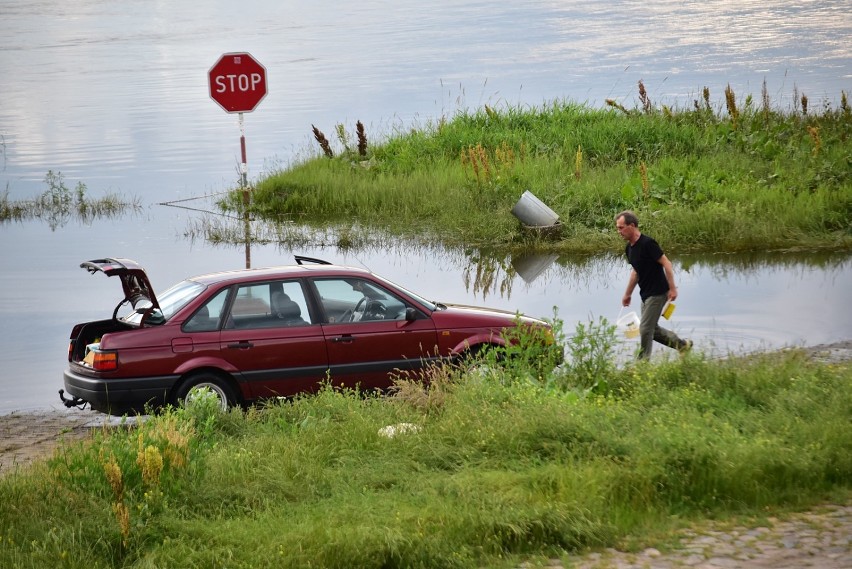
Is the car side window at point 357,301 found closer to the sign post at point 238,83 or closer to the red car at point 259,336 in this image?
the red car at point 259,336

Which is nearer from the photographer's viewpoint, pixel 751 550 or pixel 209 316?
pixel 751 550

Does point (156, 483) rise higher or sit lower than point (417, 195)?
lower

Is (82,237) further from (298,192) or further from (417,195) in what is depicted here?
(417,195)

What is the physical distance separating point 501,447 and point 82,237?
1875 cm

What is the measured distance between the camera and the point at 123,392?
1227 cm

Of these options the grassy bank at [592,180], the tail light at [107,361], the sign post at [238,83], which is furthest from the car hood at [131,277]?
the sign post at [238,83]

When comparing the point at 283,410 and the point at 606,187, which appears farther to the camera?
the point at 606,187

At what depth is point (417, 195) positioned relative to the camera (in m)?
26.4

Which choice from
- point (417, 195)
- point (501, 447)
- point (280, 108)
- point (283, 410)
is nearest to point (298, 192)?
point (417, 195)

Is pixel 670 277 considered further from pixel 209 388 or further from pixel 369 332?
pixel 209 388

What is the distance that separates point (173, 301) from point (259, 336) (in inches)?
40.8

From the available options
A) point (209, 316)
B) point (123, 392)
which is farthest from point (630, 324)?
point (123, 392)

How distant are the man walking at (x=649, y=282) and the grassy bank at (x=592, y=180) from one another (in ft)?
24.9

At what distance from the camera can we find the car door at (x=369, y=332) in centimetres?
1300
